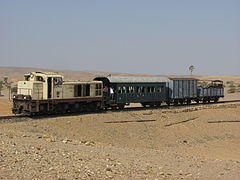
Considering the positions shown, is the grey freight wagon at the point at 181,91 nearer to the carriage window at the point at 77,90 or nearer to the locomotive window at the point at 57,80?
the carriage window at the point at 77,90

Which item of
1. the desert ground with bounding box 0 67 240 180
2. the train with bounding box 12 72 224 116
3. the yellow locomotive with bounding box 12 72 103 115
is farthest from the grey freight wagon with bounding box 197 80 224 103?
the yellow locomotive with bounding box 12 72 103 115

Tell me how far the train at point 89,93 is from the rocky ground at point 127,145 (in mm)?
2028

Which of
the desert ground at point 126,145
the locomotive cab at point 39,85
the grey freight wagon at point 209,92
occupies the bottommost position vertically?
the desert ground at point 126,145

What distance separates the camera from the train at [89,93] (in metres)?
27.8

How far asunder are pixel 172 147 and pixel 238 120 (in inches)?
569

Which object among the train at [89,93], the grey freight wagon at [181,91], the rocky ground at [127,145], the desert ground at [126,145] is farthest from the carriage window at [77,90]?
the grey freight wagon at [181,91]

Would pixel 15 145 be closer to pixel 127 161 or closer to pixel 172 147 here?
pixel 127 161

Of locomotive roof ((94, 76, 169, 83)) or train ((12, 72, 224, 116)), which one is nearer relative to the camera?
train ((12, 72, 224, 116))

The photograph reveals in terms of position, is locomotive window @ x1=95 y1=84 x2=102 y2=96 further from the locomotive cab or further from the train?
the locomotive cab

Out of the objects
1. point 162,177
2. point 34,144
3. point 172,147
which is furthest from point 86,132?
point 162,177

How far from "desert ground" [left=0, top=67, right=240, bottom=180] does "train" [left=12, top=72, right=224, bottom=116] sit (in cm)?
154

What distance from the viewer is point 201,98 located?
46.5 m

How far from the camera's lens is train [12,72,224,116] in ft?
91.1

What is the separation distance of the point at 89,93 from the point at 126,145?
8260 mm
